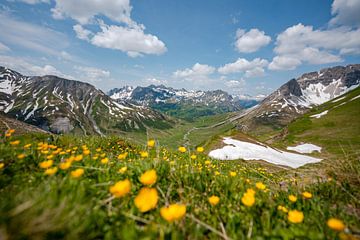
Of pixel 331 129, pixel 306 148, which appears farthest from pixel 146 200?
pixel 331 129

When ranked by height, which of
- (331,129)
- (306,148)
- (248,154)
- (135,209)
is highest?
(331,129)

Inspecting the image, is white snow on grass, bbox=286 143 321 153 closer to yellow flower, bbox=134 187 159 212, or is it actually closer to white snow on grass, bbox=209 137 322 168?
white snow on grass, bbox=209 137 322 168

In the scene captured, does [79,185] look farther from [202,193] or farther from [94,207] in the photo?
[202,193]

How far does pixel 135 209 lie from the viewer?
242 centimetres

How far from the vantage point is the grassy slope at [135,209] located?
66.7 inches

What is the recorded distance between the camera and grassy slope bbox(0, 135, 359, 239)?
5.56 ft

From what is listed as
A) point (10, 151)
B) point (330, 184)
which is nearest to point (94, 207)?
point (10, 151)

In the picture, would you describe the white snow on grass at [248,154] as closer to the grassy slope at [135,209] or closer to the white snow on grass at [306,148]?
the grassy slope at [135,209]

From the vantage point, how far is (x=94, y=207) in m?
2.25

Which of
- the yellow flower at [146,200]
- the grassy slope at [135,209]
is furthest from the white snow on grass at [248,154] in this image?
the yellow flower at [146,200]

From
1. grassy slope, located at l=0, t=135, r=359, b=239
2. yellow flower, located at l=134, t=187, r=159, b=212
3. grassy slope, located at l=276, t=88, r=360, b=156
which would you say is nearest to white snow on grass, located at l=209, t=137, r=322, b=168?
grassy slope, located at l=0, t=135, r=359, b=239

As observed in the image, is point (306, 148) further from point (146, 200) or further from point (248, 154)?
point (146, 200)

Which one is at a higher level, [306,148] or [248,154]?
[306,148]

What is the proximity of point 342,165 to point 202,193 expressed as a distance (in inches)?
132
